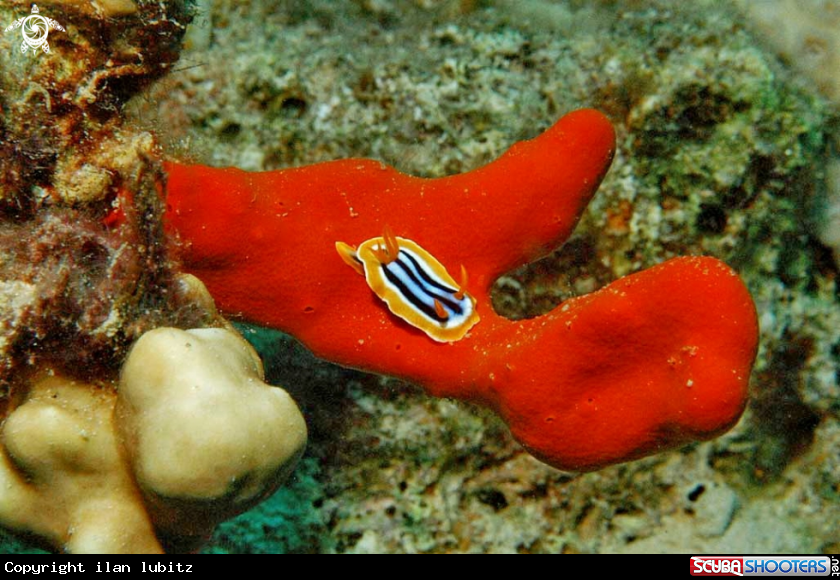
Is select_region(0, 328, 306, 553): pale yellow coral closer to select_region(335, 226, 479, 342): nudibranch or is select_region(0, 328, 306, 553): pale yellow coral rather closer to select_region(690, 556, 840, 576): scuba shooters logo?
select_region(335, 226, 479, 342): nudibranch

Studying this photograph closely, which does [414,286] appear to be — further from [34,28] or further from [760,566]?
[760,566]

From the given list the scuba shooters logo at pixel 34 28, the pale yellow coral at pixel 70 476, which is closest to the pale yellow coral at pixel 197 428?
the pale yellow coral at pixel 70 476

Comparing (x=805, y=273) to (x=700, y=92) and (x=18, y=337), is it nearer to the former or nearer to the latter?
(x=700, y=92)

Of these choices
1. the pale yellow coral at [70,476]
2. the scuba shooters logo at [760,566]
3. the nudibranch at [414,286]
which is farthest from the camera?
the scuba shooters logo at [760,566]

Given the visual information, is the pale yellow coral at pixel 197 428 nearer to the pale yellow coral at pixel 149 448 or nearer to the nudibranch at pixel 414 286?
the pale yellow coral at pixel 149 448

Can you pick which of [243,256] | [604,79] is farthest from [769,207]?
[243,256]

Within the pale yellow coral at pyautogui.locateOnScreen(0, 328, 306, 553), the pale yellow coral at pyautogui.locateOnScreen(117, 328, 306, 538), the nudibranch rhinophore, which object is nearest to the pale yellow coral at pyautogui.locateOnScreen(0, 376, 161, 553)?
the pale yellow coral at pyautogui.locateOnScreen(0, 328, 306, 553)
